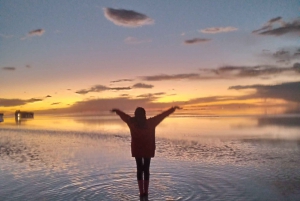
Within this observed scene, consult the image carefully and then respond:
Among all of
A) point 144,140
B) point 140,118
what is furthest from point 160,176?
point 140,118

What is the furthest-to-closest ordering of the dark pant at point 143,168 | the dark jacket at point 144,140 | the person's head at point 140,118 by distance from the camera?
the dark pant at point 143,168 < the dark jacket at point 144,140 < the person's head at point 140,118

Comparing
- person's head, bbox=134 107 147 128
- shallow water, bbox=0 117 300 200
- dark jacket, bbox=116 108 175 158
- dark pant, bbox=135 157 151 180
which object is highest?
person's head, bbox=134 107 147 128

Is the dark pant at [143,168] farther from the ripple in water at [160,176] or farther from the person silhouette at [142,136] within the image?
the ripple in water at [160,176]

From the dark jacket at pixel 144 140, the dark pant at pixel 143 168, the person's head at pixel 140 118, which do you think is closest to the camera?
the person's head at pixel 140 118

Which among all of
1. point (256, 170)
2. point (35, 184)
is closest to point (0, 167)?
point (35, 184)

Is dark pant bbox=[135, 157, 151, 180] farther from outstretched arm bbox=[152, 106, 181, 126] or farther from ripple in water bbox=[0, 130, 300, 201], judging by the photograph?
outstretched arm bbox=[152, 106, 181, 126]

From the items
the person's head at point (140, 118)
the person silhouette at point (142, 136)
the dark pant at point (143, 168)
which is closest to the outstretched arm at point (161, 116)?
the person silhouette at point (142, 136)

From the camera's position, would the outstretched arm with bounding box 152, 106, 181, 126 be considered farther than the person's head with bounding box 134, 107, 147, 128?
Yes

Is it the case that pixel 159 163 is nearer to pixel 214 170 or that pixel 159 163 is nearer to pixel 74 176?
pixel 214 170

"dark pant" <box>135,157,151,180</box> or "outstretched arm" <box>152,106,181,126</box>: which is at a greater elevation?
"outstretched arm" <box>152,106,181,126</box>

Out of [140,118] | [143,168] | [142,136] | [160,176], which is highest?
[140,118]

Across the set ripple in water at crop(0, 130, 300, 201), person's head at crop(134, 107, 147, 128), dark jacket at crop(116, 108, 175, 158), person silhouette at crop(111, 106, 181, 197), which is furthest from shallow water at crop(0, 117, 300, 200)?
person's head at crop(134, 107, 147, 128)

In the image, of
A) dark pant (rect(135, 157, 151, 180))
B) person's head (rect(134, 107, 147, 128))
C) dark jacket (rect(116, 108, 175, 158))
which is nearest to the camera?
person's head (rect(134, 107, 147, 128))

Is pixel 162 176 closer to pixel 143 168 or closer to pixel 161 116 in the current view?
pixel 143 168
